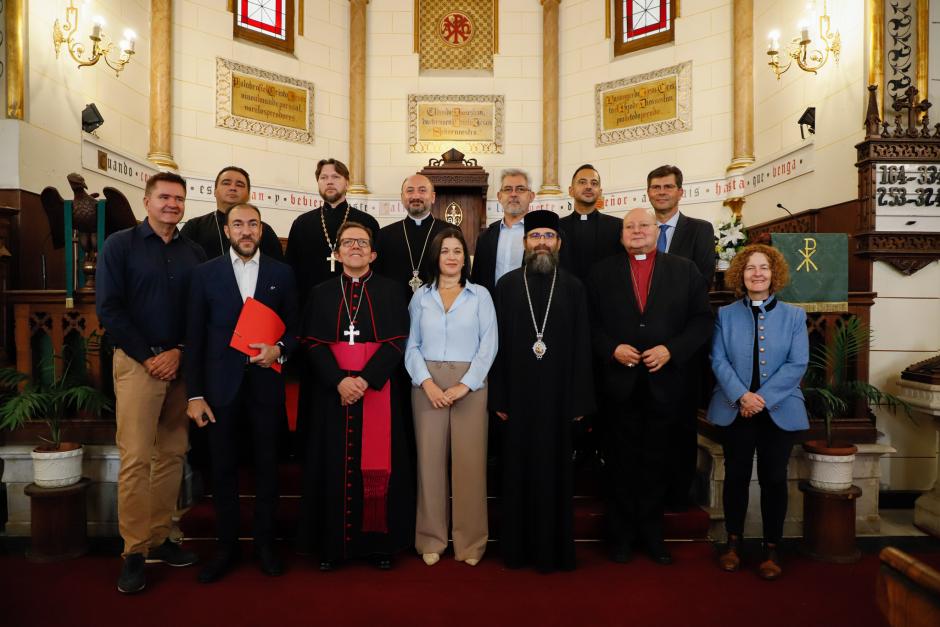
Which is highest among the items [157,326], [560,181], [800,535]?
[560,181]

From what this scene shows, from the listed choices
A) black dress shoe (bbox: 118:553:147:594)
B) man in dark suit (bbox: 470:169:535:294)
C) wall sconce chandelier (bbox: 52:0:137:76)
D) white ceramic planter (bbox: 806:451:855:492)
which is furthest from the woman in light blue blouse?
wall sconce chandelier (bbox: 52:0:137:76)

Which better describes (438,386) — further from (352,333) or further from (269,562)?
(269,562)

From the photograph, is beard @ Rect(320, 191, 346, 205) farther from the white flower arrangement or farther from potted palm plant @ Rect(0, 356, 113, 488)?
the white flower arrangement

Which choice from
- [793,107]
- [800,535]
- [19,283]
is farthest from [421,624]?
[793,107]

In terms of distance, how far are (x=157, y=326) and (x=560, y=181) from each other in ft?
22.6

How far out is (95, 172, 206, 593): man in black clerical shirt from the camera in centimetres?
278

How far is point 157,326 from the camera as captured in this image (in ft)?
9.43

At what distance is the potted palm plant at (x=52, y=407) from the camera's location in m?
3.22

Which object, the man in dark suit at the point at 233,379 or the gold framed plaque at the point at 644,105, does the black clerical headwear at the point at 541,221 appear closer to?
the man in dark suit at the point at 233,379

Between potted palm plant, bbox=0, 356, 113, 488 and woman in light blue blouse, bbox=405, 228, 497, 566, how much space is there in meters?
1.96

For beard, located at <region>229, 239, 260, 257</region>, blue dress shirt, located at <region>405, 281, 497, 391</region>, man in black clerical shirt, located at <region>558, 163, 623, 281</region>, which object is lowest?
blue dress shirt, located at <region>405, 281, 497, 391</region>

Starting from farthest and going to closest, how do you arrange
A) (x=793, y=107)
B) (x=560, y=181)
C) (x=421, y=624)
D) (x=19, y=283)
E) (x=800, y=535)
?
(x=560, y=181) < (x=793, y=107) < (x=19, y=283) < (x=800, y=535) < (x=421, y=624)

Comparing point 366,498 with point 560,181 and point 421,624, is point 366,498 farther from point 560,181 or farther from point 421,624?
point 560,181

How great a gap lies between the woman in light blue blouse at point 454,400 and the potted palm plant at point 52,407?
6.43 ft
